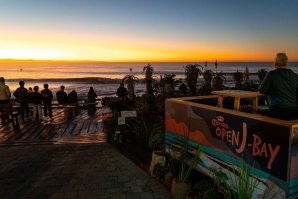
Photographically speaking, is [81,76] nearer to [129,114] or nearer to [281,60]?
[129,114]

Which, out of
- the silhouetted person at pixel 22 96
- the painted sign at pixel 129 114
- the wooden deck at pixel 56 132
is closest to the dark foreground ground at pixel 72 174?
the wooden deck at pixel 56 132

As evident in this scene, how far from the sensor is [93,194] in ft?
16.4

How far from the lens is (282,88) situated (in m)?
3.95

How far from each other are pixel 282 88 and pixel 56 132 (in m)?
7.82

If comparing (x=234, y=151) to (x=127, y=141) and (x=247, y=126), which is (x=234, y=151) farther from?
(x=127, y=141)

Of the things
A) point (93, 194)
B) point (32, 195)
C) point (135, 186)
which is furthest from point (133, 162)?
point (32, 195)

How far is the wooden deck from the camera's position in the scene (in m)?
8.66

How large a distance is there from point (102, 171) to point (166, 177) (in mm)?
1582

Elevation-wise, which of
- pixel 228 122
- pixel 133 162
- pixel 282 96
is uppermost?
pixel 282 96

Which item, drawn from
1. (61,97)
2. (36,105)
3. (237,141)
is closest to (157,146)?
(237,141)

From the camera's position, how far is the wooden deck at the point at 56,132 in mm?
8664

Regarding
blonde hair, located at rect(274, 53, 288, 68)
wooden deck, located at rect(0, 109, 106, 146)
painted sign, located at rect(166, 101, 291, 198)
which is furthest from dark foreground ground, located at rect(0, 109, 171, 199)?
blonde hair, located at rect(274, 53, 288, 68)

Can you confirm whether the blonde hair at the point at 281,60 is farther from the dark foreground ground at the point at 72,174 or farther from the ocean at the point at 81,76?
the ocean at the point at 81,76

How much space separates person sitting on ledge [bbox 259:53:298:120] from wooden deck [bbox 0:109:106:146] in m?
5.75
